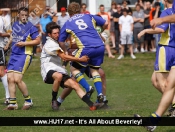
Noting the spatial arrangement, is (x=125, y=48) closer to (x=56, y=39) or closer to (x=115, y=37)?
(x=115, y=37)

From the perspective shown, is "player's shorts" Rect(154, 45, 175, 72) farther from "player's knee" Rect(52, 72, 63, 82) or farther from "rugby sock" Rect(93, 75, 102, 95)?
"player's knee" Rect(52, 72, 63, 82)

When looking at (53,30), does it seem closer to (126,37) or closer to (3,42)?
(3,42)

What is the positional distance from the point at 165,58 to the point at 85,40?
2.07m

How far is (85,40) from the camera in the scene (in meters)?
10.8

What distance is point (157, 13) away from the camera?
23438mm

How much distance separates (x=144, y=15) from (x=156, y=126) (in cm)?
1672

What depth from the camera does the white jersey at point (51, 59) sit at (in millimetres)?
10914

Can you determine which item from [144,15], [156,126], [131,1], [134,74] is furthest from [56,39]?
[131,1]

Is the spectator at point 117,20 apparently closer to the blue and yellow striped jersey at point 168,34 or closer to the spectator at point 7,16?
the spectator at point 7,16

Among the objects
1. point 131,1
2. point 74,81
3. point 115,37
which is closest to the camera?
point 74,81

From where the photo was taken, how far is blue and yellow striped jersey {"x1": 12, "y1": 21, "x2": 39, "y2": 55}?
1140 centimetres

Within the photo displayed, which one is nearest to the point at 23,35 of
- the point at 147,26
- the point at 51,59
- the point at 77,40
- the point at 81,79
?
the point at 51,59

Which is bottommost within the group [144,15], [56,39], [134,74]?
[134,74]

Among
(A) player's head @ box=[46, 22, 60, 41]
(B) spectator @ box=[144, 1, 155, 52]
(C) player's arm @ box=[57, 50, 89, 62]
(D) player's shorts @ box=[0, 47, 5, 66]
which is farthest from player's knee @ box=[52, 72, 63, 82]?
(B) spectator @ box=[144, 1, 155, 52]
